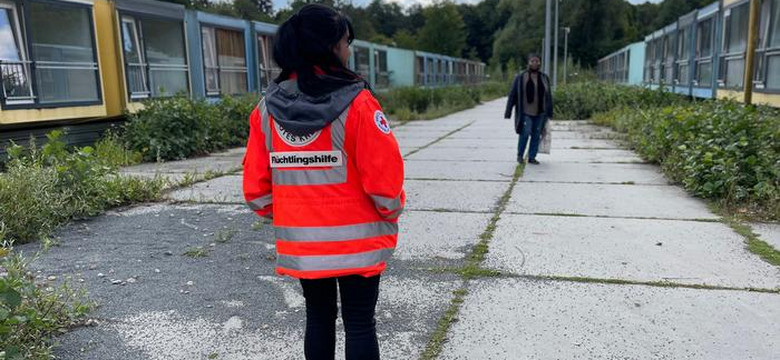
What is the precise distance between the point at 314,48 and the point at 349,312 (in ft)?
3.33

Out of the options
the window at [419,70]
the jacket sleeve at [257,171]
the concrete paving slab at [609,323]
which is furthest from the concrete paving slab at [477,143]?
the window at [419,70]

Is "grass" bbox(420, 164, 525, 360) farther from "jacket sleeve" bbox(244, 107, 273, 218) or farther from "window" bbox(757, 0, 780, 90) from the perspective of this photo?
"window" bbox(757, 0, 780, 90)

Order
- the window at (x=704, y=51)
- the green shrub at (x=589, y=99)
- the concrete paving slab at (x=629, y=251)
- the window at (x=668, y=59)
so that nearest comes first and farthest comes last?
the concrete paving slab at (x=629, y=251)
the window at (x=704, y=51)
the green shrub at (x=589, y=99)
the window at (x=668, y=59)

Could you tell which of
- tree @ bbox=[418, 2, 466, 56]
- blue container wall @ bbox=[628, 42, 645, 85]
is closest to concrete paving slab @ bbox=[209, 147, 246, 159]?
blue container wall @ bbox=[628, 42, 645, 85]

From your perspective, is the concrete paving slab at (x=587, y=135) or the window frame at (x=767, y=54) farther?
the concrete paving slab at (x=587, y=135)

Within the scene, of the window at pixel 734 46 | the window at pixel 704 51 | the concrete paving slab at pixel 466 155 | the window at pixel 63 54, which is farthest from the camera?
the window at pixel 704 51

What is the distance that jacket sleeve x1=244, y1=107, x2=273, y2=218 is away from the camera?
234cm

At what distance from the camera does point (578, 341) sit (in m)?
3.12

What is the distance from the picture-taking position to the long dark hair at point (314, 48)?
213 cm

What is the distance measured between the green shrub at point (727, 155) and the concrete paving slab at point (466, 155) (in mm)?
2704

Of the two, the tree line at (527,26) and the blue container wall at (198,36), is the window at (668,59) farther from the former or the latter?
the tree line at (527,26)

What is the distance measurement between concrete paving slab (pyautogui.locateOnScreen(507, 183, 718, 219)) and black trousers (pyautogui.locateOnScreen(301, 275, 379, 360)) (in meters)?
4.02

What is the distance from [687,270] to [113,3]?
11.2 metres

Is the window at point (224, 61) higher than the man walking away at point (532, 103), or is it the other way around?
the window at point (224, 61)
